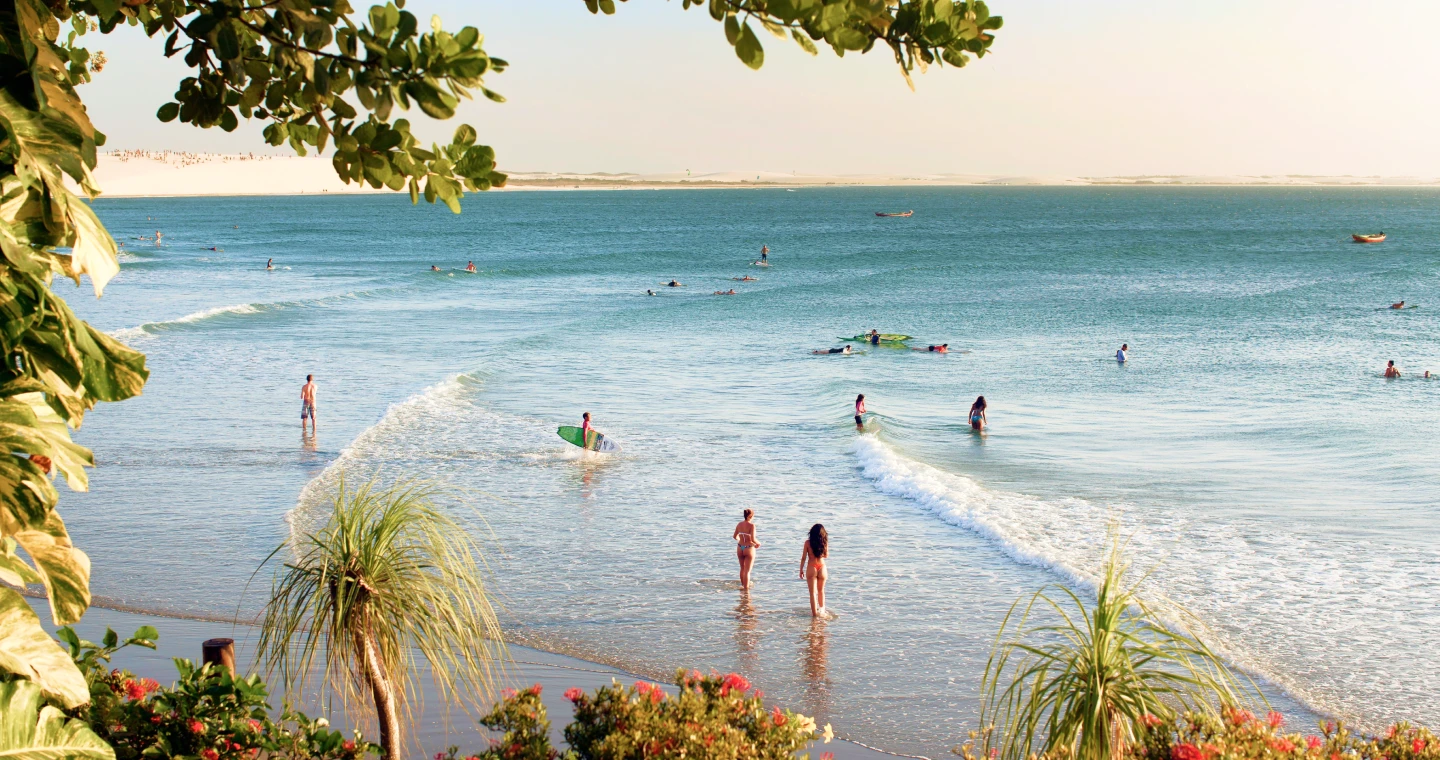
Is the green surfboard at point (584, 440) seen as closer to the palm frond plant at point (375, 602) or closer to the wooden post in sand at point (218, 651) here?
the wooden post in sand at point (218, 651)

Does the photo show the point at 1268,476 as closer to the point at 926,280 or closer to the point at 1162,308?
the point at 1162,308

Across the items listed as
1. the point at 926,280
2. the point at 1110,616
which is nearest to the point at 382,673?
the point at 1110,616

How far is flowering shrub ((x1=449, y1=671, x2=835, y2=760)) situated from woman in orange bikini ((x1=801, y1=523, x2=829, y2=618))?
6.86 metres

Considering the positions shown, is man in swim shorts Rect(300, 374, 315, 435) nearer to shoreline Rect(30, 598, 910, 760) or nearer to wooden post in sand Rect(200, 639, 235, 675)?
shoreline Rect(30, 598, 910, 760)

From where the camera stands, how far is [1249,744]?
4863 millimetres

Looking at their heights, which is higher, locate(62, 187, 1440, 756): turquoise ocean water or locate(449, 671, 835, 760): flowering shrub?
locate(449, 671, 835, 760): flowering shrub

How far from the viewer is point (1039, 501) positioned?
18078mm

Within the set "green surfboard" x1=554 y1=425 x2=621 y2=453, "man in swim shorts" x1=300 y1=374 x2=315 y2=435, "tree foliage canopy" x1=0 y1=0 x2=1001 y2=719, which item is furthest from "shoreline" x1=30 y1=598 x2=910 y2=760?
"man in swim shorts" x1=300 y1=374 x2=315 y2=435

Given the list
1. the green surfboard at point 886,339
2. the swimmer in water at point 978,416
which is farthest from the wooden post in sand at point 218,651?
the green surfboard at point 886,339

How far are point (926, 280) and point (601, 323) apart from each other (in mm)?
27478

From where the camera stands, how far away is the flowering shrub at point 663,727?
497cm

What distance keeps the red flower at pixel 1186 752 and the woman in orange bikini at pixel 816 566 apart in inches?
297

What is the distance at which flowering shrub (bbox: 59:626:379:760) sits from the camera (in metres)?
5.16

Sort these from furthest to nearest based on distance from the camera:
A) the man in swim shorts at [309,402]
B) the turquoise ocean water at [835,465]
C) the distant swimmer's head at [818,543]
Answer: the man in swim shorts at [309,402] → the distant swimmer's head at [818,543] → the turquoise ocean water at [835,465]
